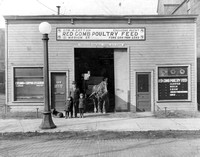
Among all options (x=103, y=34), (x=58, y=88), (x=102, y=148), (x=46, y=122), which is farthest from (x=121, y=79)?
(x=102, y=148)

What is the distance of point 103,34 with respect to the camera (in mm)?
13406

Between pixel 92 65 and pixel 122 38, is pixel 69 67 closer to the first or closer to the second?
pixel 92 65

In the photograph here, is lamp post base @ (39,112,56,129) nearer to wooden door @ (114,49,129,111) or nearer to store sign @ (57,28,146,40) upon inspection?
wooden door @ (114,49,129,111)

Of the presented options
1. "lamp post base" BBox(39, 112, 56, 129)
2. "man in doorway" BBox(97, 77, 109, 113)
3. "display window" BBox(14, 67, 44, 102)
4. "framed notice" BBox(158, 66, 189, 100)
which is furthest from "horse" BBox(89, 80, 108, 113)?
"lamp post base" BBox(39, 112, 56, 129)

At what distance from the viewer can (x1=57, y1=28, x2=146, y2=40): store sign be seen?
526 inches

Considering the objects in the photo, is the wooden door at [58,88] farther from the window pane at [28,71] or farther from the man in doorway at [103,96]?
the man in doorway at [103,96]

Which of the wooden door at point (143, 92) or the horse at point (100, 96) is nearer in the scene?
the horse at point (100, 96)

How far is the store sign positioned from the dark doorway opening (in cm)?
92

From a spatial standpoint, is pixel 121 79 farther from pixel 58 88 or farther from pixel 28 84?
pixel 28 84

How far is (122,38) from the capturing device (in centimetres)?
1341

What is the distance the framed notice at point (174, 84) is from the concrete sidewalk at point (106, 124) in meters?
2.27

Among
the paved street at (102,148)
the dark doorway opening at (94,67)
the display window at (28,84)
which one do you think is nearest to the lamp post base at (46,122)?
the paved street at (102,148)

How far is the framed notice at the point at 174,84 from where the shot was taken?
13.4 m

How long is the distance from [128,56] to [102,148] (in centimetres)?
741
